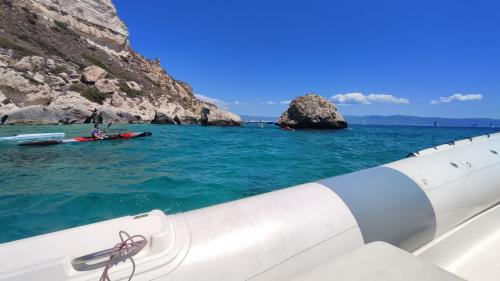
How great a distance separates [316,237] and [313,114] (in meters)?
36.4

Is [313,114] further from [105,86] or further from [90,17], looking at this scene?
[90,17]

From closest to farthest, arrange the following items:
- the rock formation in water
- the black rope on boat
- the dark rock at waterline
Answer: the black rope on boat
the rock formation in water
the dark rock at waterline

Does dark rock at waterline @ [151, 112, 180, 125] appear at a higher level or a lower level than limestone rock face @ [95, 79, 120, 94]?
lower

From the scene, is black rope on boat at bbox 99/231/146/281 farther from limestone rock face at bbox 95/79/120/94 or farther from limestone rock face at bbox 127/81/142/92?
limestone rock face at bbox 127/81/142/92

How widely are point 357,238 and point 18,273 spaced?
166 centimetres

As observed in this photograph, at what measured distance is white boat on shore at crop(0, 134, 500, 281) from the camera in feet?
3.62

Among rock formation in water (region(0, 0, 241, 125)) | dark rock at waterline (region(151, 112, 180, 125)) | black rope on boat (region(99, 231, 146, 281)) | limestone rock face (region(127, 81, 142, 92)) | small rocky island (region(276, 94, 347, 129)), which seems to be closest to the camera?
black rope on boat (region(99, 231, 146, 281))

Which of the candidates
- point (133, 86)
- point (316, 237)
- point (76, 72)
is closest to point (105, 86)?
point (76, 72)

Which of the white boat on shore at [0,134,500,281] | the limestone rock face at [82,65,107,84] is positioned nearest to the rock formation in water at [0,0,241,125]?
the limestone rock face at [82,65,107,84]

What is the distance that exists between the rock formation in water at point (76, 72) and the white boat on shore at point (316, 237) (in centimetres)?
3128

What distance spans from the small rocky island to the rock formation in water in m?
9.02

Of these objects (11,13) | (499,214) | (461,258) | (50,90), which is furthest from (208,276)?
(11,13)

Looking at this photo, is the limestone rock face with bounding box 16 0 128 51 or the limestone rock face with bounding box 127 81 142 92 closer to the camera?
the limestone rock face with bounding box 127 81 142 92

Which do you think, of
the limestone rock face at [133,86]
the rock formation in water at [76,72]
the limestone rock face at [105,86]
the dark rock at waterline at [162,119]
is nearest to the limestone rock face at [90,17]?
the rock formation in water at [76,72]
